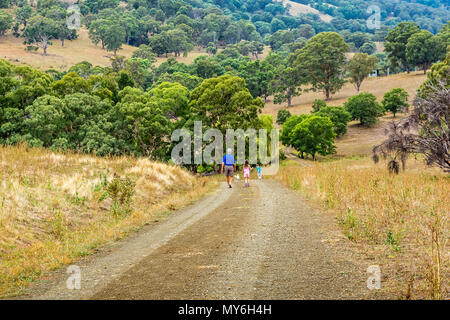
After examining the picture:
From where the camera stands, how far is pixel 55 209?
35.0 feet

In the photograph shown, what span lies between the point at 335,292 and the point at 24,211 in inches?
346

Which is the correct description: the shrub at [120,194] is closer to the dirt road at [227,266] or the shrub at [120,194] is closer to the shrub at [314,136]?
the dirt road at [227,266]

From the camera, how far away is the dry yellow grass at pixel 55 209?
705 centimetres

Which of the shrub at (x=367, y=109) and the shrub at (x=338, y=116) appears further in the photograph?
the shrub at (x=367, y=109)

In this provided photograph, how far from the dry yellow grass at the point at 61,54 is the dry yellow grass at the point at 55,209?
326ft

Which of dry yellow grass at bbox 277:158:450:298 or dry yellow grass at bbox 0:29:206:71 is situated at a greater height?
dry yellow grass at bbox 0:29:206:71

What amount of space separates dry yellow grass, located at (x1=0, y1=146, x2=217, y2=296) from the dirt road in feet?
2.43

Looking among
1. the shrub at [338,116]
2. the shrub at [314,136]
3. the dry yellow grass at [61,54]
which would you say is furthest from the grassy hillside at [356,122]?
the dry yellow grass at [61,54]

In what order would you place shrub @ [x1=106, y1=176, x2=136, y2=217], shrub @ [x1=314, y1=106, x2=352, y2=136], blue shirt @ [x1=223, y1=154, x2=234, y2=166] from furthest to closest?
shrub @ [x1=314, y1=106, x2=352, y2=136] → blue shirt @ [x1=223, y1=154, x2=234, y2=166] → shrub @ [x1=106, y1=176, x2=136, y2=217]

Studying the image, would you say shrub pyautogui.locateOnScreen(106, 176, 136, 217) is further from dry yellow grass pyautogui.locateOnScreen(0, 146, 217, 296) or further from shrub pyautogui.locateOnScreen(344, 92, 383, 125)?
shrub pyautogui.locateOnScreen(344, 92, 383, 125)

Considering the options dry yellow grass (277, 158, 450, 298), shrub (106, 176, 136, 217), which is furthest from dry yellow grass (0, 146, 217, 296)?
dry yellow grass (277, 158, 450, 298)

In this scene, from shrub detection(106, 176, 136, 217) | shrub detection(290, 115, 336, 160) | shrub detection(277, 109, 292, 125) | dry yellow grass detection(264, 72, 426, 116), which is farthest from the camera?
dry yellow grass detection(264, 72, 426, 116)

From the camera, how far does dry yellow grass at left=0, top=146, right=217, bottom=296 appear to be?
278 inches

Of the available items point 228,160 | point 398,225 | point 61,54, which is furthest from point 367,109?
point 61,54
